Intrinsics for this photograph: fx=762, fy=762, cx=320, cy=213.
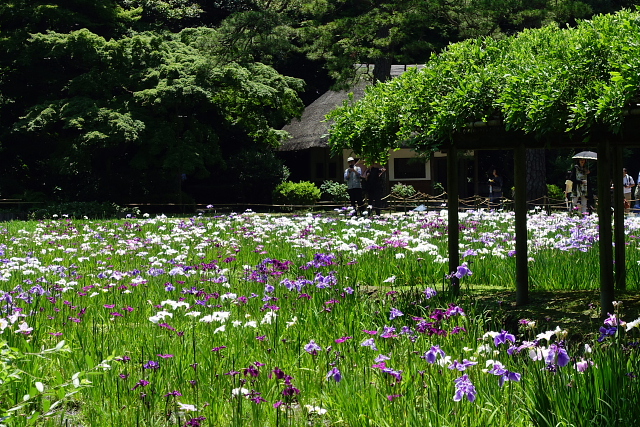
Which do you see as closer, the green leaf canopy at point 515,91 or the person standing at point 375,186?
the green leaf canopy at point 515,91

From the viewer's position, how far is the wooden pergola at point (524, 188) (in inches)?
229

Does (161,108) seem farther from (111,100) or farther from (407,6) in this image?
(407,6)

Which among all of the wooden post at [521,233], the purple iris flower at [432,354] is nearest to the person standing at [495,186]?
the wooden post at [521,233]

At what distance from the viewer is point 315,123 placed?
32.6 meters

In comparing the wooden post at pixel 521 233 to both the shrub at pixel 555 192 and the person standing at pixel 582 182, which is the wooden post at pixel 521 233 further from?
the shrub at pixel 555 192

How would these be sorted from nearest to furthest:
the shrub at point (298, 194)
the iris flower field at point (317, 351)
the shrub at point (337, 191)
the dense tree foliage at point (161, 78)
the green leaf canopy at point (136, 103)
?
the iris flower field at point (317, 351) < the dense tree foliage at point (161, 78) < the green leaf canopy at point (136, 103) < the shrub at point (298, 194) < the shrub at point (337, 191)

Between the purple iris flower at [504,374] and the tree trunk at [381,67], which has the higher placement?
the tree trunk at [381,67]

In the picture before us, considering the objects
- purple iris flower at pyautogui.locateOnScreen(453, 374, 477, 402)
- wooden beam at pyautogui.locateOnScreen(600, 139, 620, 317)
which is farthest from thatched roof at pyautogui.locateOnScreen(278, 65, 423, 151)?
purple iris flower at pyautogui.locateOnScreen(453, 374, 477, 402)

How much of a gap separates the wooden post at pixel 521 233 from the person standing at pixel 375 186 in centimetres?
1360

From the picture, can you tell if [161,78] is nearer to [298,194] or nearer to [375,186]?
[298,194]

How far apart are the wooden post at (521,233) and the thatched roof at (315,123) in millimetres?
23755

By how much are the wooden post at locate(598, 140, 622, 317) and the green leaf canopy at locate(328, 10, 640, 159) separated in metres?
0.26

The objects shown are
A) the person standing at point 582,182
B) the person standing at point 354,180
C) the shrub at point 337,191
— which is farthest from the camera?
the shrub at point 337,191

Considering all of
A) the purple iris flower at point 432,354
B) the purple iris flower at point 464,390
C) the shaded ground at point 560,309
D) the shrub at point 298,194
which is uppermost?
the shrub at point 298,194
